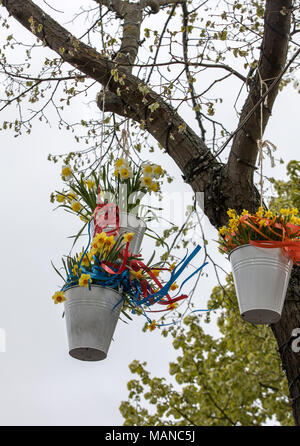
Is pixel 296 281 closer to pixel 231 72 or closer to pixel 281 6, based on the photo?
pixel 231 72

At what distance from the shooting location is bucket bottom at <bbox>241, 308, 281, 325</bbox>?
2139mm

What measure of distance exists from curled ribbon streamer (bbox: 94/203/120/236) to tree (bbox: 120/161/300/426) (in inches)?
166

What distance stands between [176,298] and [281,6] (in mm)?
1489

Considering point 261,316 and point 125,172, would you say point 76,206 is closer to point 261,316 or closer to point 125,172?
point 125,172

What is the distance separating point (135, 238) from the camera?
8.04ft

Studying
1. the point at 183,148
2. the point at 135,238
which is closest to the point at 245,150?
the point at 183,148

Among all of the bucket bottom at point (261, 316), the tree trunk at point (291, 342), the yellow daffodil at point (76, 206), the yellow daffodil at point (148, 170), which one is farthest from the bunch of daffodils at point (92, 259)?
the tree trunk at point (291, 342)

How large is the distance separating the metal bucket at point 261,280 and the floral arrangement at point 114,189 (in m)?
0.53

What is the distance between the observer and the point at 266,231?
2.20m

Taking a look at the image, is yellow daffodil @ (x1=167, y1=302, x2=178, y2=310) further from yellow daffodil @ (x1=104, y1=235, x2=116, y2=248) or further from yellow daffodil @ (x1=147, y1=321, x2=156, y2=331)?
yellow daffodil @ (x1=104, y1=235, x2=116, y2=248)

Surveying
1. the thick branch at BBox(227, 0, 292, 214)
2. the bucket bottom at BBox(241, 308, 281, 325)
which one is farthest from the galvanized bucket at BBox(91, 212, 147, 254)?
the thick branch at BBox(227, 0, 292, 214)

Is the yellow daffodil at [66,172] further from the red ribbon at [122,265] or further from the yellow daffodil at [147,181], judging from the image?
the red ribbon at [122,265]

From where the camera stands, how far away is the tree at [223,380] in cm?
666

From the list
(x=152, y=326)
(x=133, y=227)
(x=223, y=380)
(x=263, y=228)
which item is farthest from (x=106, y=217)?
(x=223, y=380)
